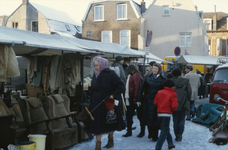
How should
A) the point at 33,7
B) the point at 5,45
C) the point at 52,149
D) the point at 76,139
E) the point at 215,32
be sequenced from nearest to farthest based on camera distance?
1. the point at 5,45
2. the point at 52,149
3. the point at 76,139
4. the point at 33,7
5. the point at 215,32

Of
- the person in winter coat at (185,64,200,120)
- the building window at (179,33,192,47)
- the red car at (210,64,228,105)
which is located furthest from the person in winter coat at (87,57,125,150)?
the building window at (179,33,192,47)

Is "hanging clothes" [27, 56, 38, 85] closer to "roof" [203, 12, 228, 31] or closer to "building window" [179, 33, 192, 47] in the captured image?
"building window" [179, 33, 192, 47]

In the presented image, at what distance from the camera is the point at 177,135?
6570mm

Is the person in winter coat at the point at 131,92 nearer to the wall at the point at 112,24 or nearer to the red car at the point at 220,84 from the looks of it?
the red car at the point at 220,84

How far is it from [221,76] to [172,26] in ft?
66.8

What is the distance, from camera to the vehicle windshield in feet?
29.2

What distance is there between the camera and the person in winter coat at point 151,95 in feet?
20.5

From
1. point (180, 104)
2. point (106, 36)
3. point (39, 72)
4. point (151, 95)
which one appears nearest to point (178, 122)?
point (180, 104)

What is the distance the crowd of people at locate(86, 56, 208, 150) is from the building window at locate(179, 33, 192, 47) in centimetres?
2213

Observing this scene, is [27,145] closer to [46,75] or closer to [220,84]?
[46,75]

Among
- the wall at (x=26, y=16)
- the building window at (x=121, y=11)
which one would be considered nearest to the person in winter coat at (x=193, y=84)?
the building window at (x=121, y=11)

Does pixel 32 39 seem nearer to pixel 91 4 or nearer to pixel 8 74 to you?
pixel 8 74

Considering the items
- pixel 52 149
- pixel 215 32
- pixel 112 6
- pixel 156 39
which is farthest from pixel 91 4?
pixel 52 149

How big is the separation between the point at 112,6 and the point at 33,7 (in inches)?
490
